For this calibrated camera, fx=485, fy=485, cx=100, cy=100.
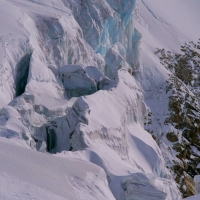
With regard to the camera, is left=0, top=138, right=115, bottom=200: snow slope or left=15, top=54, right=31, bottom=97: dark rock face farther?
left=15, top=54, right=31, bottom=97: dark rock face

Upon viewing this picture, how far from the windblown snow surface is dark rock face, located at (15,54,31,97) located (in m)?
0.04

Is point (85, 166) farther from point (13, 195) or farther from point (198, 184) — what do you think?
point (13, 195)

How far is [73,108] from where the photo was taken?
53.7ft

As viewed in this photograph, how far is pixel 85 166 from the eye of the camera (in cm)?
1033

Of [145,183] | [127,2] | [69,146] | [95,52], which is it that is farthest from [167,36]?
[145,183]

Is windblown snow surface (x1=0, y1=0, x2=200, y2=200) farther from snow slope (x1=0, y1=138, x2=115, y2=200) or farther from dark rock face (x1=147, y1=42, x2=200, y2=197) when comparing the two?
dark rock face (x1=147, y1=42, x2=200, y2=197)

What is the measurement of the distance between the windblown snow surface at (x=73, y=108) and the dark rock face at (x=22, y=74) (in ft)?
0.15

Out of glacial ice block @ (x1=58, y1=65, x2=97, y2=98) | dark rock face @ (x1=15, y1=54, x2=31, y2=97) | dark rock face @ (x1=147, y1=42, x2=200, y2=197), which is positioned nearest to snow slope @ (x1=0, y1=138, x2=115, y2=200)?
dark rock face @ (x1=15, y1=54, x2=31, y2=97)

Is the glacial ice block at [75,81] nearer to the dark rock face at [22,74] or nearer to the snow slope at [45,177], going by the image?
the dark rock face at [22,74]

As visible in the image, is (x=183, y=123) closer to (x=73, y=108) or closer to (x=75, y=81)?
(x=75, y=81)

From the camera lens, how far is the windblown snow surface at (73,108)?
29.9 ft

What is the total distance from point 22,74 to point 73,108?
4.14 m

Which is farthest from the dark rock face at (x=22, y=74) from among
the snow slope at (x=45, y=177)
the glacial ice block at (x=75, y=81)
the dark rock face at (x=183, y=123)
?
the dark rock face at (x=183, y=123)

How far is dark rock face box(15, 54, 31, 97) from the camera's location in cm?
1897
